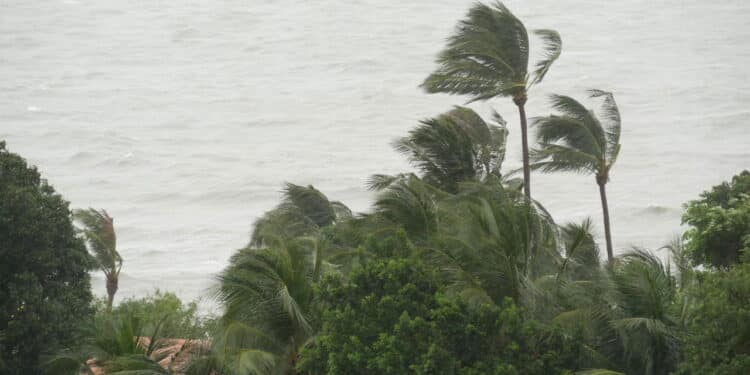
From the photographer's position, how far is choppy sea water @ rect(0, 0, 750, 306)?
209 ft

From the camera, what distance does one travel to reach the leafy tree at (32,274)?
13953 mm

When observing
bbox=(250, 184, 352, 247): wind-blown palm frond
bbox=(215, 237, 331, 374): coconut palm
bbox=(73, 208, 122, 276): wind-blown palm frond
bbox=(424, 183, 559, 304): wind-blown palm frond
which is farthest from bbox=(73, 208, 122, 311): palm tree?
bbox=(424, 183, 559, 304): wind-blown palm frond

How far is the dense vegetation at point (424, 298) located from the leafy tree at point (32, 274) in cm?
2

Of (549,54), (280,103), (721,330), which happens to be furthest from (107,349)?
(280,103)

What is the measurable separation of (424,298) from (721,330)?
3.22m

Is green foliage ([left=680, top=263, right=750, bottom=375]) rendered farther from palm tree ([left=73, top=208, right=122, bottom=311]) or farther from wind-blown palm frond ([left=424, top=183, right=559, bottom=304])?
palm tree ([left=73, top=208, right=122, bottom=311])

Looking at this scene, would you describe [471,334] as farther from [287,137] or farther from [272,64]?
[272,64]

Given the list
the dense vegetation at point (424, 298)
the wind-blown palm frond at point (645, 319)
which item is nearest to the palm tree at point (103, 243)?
the dense vegetation at point (424, 298)

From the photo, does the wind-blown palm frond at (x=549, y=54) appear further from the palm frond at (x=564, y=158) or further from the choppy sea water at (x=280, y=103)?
the choppy sea water at (x=280, y=103)

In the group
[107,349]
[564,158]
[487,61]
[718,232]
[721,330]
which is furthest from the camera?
[564,158]

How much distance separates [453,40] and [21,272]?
937 centimetres

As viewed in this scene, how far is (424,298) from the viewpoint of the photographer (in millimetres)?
11812

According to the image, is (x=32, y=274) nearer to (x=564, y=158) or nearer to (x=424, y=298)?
(x=424, y=298)

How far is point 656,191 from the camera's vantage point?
208ft
